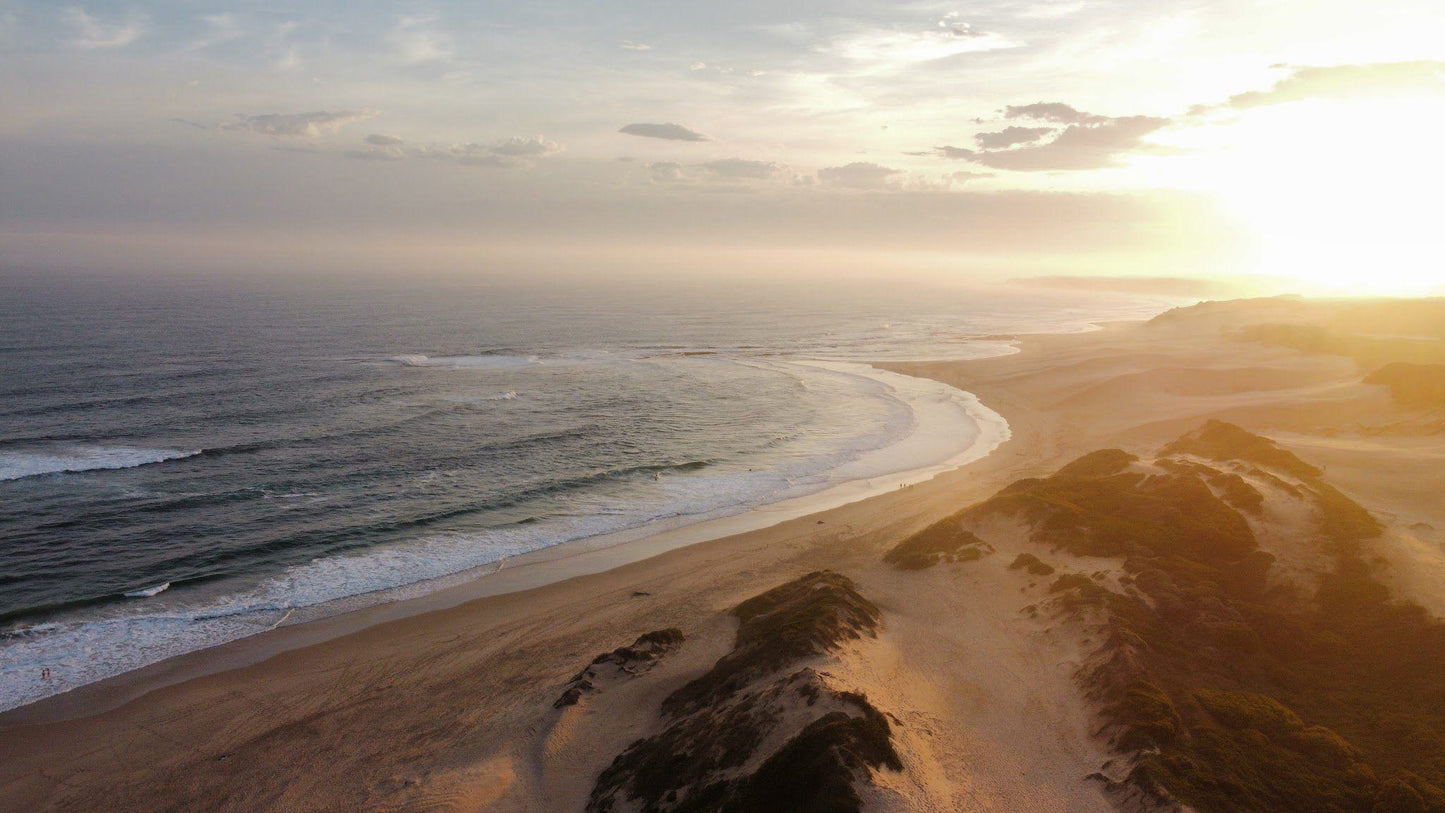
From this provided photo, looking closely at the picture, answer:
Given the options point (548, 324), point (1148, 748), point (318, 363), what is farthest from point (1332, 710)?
point (548, 324)

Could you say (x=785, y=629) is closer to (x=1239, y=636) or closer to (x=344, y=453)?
(x=1239, y=636)

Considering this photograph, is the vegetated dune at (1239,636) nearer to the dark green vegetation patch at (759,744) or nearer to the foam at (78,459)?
the dark green vegetation patch at (759,744)

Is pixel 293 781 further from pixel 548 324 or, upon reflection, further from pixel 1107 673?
pixel 548 324

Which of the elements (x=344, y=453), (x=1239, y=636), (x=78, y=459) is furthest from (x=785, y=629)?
(x=78, y=459)

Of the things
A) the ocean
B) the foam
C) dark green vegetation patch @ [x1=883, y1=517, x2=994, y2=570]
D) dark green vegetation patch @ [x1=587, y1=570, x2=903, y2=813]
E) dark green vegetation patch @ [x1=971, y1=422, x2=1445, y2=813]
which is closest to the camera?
dark green vegetation patch @ [x1=587, y1=570, x2=903, y2=813]

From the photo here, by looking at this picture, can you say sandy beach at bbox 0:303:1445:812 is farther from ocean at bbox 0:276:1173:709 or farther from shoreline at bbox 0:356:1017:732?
ocean at bbox 0:276:1173:709

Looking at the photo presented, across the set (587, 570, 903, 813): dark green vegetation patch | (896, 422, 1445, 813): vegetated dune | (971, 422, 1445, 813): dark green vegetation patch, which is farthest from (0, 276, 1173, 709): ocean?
(971, 422, 1445, 813): dark green vegetation patch
